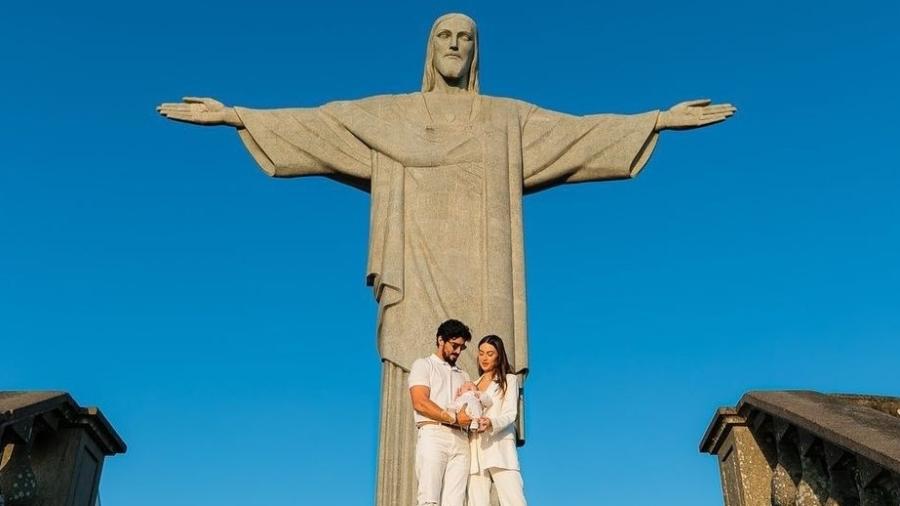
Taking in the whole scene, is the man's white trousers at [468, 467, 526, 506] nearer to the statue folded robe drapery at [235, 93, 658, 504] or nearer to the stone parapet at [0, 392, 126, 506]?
the statue folded robe drapery at [235, 93, 658, 504]

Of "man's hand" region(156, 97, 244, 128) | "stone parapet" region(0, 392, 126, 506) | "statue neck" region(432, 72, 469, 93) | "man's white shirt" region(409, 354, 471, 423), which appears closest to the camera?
"man's white shirt" region(409, 354, 471, 423)

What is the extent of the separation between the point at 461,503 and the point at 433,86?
221 inches

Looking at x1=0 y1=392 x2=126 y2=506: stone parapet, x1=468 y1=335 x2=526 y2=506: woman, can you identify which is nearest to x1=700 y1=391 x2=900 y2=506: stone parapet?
x1=468 y1=335 x2=526 y2=506: woman

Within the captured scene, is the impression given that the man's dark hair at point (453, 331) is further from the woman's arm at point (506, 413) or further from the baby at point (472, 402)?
the woman's arm at point (506, 413)

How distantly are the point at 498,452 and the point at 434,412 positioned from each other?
536 millimetres

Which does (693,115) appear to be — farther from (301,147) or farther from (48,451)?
(48,451)

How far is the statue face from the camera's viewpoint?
10.7 m

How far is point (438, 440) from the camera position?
21.7 ft

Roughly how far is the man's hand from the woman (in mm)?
4880

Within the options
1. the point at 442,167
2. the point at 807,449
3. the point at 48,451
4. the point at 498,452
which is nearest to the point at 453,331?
the point at 498,452

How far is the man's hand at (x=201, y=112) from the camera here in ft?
33.2

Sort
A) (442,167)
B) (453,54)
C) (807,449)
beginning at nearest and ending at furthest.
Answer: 1. (807,449)
2. (442,167)
3. (453,54)

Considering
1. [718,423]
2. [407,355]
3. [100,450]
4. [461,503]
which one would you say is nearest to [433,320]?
[407,355]

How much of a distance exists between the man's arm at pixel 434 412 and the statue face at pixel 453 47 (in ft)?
16.3
